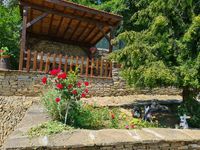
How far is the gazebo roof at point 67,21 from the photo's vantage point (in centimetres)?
824

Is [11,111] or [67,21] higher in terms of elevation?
[67,21]

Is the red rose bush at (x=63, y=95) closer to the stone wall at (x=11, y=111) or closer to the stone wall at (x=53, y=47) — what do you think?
the stone wall at (x=11, y=111)

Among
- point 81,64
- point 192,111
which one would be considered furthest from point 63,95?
point 81,64

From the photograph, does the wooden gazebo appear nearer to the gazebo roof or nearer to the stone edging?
the gazebo roof

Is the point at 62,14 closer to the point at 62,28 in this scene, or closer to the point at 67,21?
the point at 67,21

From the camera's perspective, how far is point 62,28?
1070 cm

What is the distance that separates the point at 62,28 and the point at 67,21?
1.07 metres

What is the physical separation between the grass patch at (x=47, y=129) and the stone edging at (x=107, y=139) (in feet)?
0.34

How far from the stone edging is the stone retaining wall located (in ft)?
11.9

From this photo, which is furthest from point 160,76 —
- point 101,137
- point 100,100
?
point 100,100

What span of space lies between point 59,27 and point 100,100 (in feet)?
14.7

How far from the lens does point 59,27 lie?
1057cm

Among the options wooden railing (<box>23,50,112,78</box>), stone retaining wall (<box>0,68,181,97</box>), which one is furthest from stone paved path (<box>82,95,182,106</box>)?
wooden railing (<box>23,50,112,78</box>)

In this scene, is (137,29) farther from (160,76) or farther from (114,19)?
(160,76)
